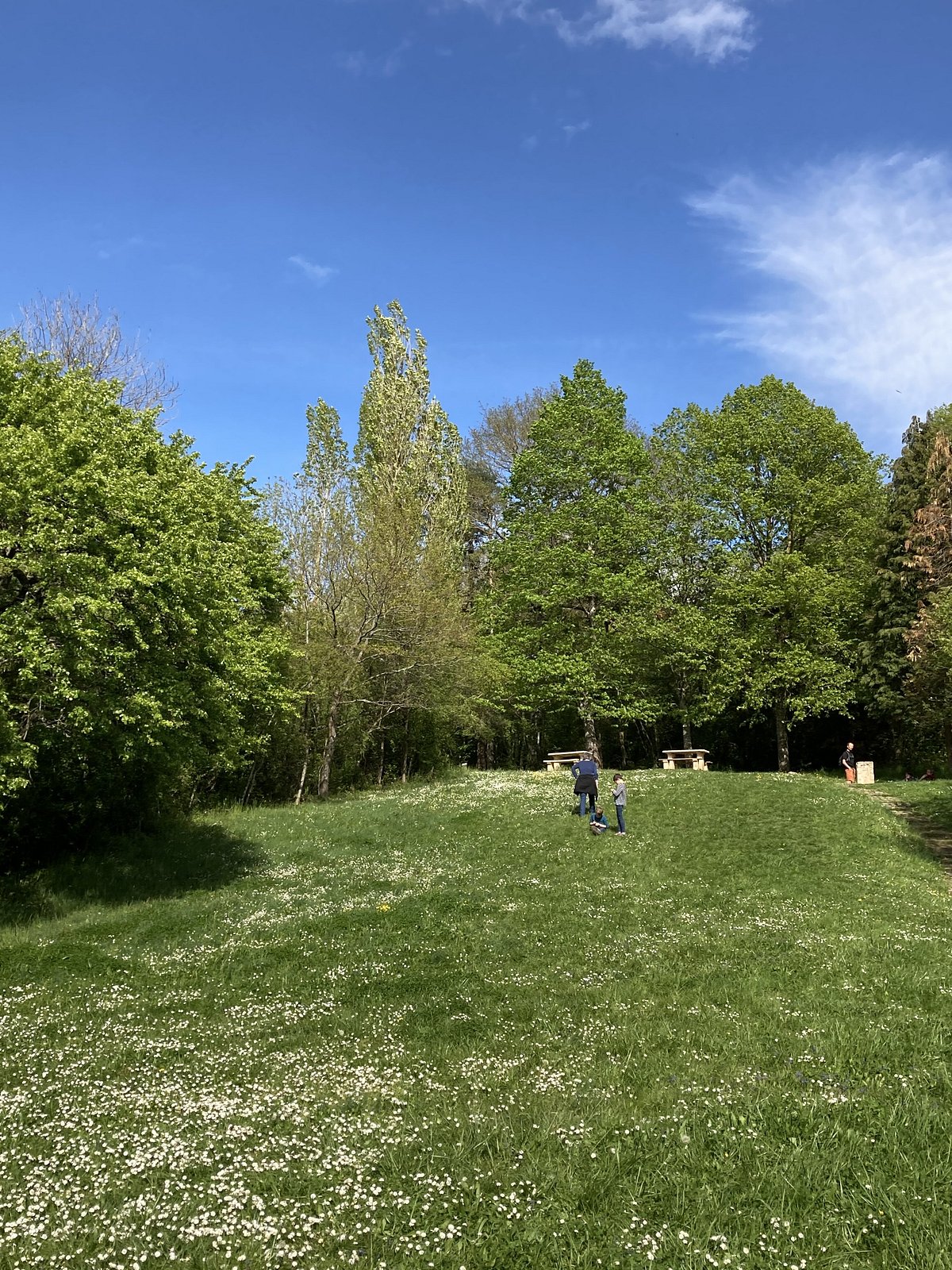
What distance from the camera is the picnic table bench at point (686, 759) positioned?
39500mm

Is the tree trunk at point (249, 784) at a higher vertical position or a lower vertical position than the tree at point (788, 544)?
lower

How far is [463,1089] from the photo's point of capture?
336 inches

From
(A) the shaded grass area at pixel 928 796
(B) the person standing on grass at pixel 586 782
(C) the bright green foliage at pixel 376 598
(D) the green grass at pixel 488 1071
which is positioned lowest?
(D) the green grass at pixel 488 1071

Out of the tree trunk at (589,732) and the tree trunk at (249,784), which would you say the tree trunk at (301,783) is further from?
the tree trunk at (589,732)

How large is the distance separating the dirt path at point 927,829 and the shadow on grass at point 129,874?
18909 millimetres

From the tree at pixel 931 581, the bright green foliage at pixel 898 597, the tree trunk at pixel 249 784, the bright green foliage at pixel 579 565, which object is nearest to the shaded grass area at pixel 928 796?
the tree at pixel 931 581

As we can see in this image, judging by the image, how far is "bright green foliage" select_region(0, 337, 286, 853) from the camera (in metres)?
15.9

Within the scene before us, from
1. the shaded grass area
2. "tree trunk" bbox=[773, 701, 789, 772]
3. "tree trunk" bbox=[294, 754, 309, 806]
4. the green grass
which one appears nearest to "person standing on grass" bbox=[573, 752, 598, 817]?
the green grass

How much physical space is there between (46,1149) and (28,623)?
11.2m

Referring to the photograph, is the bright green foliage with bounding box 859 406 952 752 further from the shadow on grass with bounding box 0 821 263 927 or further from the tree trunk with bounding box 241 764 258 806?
the shadow on grass with bounding box 0 821 263 927

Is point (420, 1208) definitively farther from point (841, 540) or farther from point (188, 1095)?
point (841, 540)

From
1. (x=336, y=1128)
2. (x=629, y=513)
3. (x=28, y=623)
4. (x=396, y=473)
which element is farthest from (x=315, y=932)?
(x=629, y=513)

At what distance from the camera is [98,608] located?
15.9 metres

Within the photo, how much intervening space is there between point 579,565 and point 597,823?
21693mm
